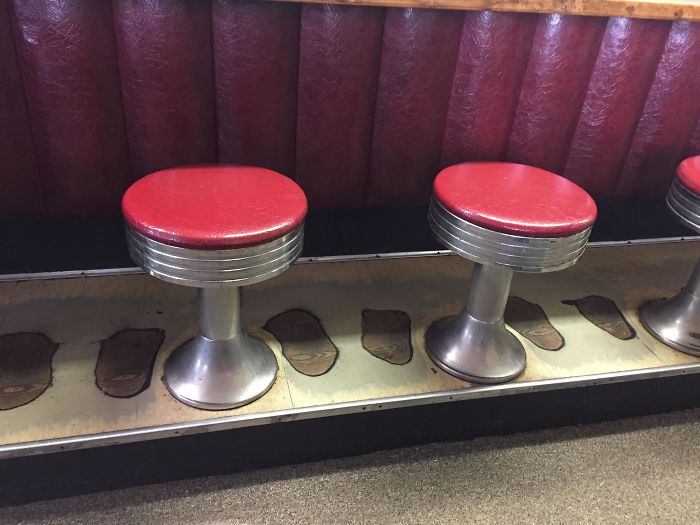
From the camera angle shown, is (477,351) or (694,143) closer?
(477,351)

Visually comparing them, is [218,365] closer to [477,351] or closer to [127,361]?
[127,361]

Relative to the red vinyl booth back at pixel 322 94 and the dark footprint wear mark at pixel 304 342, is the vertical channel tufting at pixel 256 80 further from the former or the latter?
the dark footprint wear mark at pixel 304 342

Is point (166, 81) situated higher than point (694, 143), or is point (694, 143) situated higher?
point (166, 81)

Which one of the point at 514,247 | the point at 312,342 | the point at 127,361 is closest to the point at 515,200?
the point at 514,247

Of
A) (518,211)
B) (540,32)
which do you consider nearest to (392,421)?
(518,211)

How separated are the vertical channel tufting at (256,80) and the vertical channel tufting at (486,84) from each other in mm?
512

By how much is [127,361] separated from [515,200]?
3.87 ft

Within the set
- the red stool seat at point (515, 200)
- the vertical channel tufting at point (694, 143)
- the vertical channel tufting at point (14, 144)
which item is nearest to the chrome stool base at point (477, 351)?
the red stool seat at point (515, 200)

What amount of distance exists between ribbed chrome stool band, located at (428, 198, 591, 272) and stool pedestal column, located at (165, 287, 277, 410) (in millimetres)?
609

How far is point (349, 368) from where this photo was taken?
173cm

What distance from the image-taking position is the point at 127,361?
1672mm

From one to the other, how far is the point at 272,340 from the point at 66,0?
3.52 ft

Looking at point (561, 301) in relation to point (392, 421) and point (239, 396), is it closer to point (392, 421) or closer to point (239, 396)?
point (392, 421)

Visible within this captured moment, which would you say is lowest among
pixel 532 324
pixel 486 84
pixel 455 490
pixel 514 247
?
pixel 455 490
